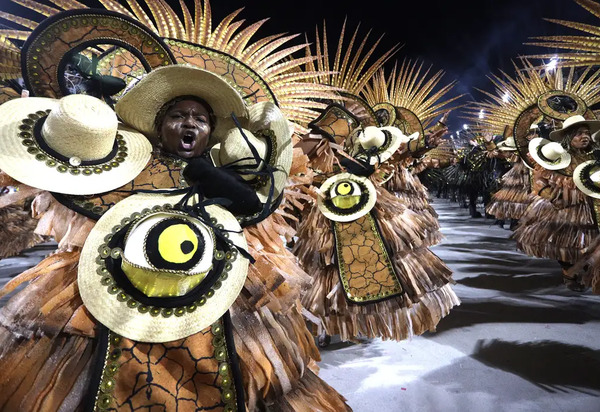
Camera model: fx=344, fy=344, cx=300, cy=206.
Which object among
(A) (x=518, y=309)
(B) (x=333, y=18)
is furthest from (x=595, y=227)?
(B) (x=333, y=18)

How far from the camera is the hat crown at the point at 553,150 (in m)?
3.69

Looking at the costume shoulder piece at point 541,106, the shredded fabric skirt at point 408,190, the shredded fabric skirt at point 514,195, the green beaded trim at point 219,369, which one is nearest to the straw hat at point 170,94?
the green beaded trim at point 219,369

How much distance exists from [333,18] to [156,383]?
28.7ft

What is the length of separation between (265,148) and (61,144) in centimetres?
59

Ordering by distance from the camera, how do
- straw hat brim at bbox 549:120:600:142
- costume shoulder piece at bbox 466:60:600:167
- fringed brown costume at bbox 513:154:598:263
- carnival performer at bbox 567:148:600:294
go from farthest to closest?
1. costume shoulder piece at bbox 466:60:600:167
2. fringed brown costume at bbox 513:154:598:263
3. straw hat brim at bbox 549:120:600:142
4. carnival performer at bbox 567:148:600:294

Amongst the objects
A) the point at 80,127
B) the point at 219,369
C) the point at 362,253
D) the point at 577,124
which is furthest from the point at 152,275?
the point at 577,124

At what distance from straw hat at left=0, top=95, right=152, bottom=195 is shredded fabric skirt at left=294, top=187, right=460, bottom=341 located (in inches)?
78.0

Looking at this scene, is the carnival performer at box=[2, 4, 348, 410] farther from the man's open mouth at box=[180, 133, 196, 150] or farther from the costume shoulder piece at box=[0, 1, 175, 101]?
the costume shoulder piece at box=[0, 1, 175, 101]

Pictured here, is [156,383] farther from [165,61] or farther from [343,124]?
[343,124]

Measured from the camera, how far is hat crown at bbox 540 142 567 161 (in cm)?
369

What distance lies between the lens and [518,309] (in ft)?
11.5

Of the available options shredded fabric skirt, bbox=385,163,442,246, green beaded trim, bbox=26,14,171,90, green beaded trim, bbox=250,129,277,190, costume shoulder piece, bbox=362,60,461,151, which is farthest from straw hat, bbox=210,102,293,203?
shredded fabric skirt, bbox=385,163,442,246

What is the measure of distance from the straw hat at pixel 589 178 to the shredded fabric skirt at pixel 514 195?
14.0 feet

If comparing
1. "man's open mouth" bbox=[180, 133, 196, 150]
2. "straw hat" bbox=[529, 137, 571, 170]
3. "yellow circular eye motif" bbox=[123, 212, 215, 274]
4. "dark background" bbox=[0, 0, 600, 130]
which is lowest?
"yellow circular eye motif" bbox=[123, 212, 215, 274]
